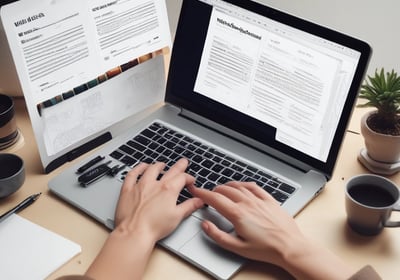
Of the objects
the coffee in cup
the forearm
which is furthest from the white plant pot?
the forearm

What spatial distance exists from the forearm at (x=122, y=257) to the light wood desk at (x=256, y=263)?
0.03 meters

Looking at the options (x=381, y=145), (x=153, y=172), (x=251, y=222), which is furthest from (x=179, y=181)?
(x=381, y=145)

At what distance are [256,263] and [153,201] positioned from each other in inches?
7.8

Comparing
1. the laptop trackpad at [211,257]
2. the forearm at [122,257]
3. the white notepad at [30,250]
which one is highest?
the forearm at [122,257]

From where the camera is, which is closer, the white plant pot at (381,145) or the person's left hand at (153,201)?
the person's left hand at (153,201)

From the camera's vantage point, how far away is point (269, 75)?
41.5 inches

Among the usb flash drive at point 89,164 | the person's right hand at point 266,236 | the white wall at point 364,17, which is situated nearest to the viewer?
the person's right hand at point 266,236

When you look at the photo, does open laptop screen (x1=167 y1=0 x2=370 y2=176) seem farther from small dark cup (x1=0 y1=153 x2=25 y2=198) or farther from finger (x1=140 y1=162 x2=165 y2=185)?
small dark cup (x1=0 y1=153 x2=25 y2=198)

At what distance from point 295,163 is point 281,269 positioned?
0.25m

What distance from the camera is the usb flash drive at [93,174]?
1035 millimetres

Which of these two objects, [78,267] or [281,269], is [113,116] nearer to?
[78,267]

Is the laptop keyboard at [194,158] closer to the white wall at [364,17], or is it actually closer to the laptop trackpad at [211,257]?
the laptop trackpad at [211,257]

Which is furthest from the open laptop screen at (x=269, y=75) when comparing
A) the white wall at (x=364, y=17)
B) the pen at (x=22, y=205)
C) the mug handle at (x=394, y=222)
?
the white wall at (x=364, y=17)

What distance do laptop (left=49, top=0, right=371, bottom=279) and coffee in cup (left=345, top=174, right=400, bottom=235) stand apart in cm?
7
